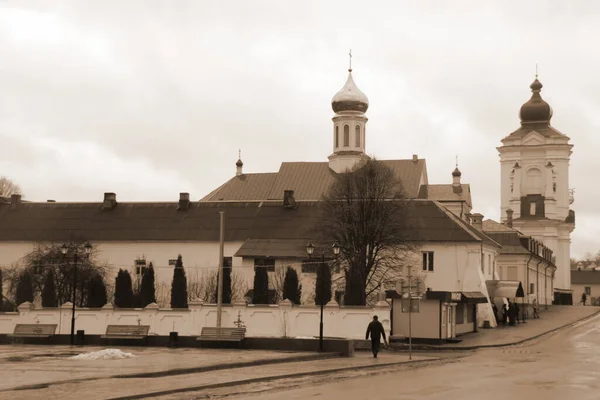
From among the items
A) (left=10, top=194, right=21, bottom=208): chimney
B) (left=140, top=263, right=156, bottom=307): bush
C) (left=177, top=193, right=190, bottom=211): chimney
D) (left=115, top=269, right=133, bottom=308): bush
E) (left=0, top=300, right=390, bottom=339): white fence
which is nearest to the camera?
(left=0, top=300, right=390, bottom=339): white fence

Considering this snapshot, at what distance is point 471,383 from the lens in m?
20.8

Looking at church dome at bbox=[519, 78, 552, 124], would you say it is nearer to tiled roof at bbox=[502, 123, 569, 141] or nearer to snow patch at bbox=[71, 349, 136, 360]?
tiled roof at bbox=[502, 123, 569, 141]

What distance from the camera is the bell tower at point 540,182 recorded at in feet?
417

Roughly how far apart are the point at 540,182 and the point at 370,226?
78.2m

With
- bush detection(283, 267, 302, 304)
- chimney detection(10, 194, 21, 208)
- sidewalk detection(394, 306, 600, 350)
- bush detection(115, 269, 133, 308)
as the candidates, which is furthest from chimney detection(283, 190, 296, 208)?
chimney detection(10, 194, 21, 208)

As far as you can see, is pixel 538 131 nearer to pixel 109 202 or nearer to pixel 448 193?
pixel 448 193

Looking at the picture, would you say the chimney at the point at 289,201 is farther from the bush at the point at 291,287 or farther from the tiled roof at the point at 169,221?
the bush at the point at 291,287

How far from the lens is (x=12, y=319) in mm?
44438

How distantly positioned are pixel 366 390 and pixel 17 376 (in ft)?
27.4

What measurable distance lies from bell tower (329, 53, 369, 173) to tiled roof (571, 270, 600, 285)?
3065 inches

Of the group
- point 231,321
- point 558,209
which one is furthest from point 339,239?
point 558,209

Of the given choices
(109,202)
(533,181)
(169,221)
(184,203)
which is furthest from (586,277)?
(109,202)

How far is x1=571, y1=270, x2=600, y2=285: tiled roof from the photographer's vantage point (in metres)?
156

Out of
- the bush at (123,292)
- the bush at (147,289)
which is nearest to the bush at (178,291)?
the bush at (147,289)
